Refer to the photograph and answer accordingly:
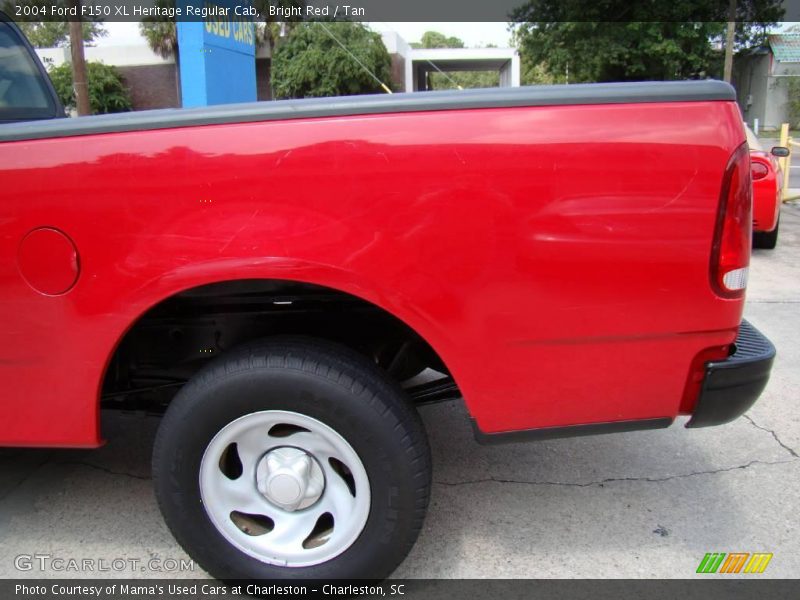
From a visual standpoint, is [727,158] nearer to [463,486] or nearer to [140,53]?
[463,486]

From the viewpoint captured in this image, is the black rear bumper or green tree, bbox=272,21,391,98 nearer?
the black rear bumper

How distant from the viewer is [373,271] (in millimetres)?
1963

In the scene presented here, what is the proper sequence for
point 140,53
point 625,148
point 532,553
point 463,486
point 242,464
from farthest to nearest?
point 140,53 < point 463,486 < point 532,553 < point 242,464 < point 625,148

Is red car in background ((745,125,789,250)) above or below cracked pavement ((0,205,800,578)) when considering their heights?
above

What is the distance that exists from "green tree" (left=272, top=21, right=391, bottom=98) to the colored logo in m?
22.8

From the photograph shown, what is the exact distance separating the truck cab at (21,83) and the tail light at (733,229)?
3.22 metres

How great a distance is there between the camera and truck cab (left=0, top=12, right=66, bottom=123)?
3.35m

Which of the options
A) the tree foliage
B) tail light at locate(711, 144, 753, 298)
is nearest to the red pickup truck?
tail light at locate(711, 144, 753, 298)

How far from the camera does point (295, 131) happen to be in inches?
76.3

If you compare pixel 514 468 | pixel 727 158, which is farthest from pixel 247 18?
pixel 727 158

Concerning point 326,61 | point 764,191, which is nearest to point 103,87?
point 326,61

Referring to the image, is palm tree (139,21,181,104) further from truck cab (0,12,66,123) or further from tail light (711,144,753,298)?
tail light (711,144,753,298)

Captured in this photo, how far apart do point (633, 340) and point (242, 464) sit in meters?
1.33

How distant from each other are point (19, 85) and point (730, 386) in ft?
11.8
